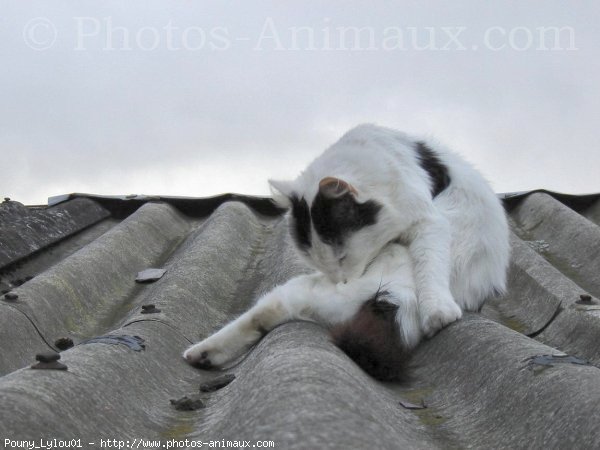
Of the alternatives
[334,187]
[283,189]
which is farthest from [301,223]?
[334,187]

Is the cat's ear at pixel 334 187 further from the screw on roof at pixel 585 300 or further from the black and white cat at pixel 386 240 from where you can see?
the screw on roof at pixel 585 300

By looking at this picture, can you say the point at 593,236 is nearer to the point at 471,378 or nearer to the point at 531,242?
the point at 531,242

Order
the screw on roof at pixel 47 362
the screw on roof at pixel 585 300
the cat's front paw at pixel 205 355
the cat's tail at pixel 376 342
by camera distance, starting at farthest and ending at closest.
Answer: the screw on roof at pixel 585 300, the cat's front paw at pixel 205 355, the cat's tail at pixel 376 342, the screw on roof at pixel 47 362

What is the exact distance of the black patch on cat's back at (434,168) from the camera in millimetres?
3727

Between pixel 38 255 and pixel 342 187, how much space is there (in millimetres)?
2195

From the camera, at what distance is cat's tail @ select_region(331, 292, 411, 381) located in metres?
2.45

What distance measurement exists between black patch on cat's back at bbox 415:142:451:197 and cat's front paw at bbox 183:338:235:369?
55.4 inches

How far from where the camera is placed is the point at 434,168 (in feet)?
12.5

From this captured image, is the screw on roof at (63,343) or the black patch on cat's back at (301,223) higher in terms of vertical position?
the black patch on cat's back at (301,223)

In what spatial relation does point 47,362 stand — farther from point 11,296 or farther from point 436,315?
point 436,315

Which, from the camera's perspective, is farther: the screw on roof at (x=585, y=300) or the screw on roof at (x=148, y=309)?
the screw on roof at (x=585, y=300)

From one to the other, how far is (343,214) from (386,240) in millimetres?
233

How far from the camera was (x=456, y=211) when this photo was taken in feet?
11.8

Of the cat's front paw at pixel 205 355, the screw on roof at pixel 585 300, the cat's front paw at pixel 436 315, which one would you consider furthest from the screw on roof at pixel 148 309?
the screw on roof at pixel 585 300
